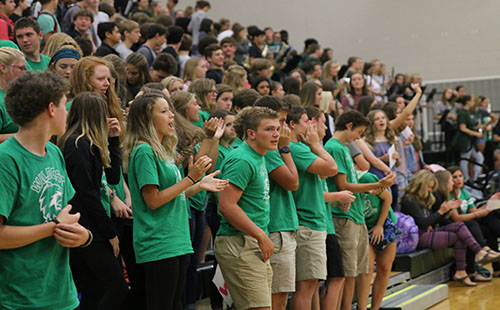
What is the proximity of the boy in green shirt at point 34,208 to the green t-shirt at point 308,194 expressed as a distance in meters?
2.04

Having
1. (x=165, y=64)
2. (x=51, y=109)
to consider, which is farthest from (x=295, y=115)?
(x=51, y=109)

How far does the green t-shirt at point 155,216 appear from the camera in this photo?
3.08 meters

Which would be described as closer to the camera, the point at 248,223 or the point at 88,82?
the point at 248,223

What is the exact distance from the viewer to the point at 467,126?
1147cm

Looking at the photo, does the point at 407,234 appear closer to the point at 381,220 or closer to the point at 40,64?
the point at 381,220

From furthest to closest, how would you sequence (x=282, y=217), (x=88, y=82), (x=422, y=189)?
(x=422, y=189)
(x=282, y=217)
(x=88, y=82)

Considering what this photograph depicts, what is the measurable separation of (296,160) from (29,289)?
224 centimetres

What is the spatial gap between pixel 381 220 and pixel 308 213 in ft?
4.28

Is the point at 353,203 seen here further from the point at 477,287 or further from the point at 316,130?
the point at 477,287

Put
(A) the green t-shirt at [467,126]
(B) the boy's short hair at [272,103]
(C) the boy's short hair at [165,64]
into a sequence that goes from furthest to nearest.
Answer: (A) the green t-shirt at [467,126], (C) the boy's short hair at [165,64], (B) the boy's short hair at [272,103]

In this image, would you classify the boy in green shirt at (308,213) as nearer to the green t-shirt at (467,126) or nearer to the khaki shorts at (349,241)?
the khaki shorts at (349,241)

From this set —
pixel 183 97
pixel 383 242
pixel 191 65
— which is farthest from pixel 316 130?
pixel 191 65

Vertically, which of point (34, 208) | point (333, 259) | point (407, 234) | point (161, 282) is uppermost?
point (34, 208)

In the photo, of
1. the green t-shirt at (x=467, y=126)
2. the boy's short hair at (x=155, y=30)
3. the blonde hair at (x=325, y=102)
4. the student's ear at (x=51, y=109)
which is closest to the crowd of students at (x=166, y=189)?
the student's ear at (x=51, y=109)
